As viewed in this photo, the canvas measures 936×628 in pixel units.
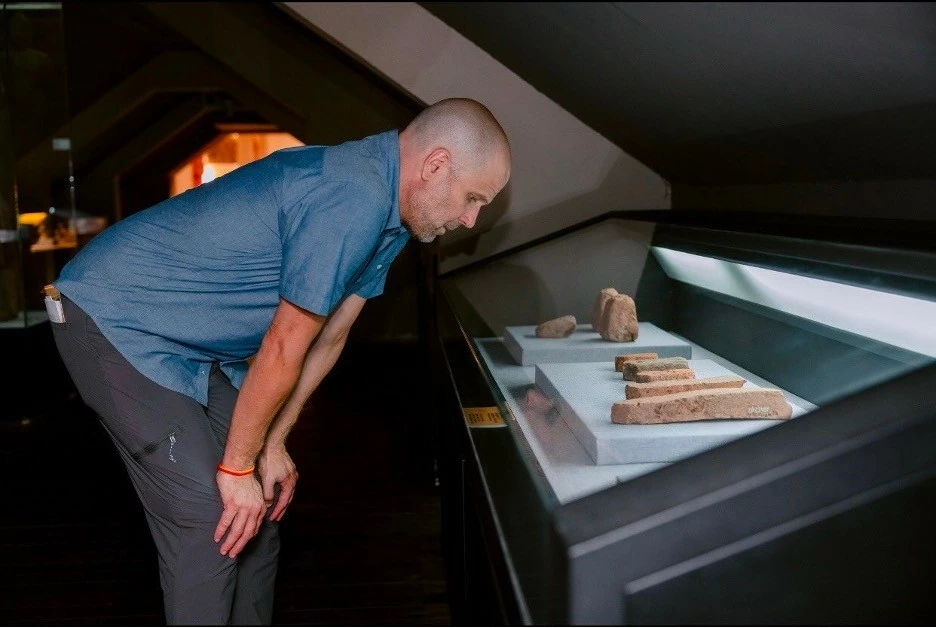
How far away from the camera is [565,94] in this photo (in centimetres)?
325

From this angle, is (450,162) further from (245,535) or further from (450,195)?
(245,535)

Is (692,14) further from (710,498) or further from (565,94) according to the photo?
(565,94)

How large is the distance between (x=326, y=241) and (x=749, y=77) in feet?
3.19

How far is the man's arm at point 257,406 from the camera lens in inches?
58.1

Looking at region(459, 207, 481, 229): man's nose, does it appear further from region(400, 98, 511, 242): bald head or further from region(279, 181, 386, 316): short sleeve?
region(279, 181, 386, 316): short sleeve

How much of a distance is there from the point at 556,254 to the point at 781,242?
4.01 ft

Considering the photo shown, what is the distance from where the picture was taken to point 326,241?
4.62 ft

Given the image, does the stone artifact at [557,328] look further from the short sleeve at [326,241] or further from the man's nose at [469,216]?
the short sleeve at [326,241]

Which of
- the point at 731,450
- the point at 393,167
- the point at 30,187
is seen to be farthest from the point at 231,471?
the point at 30,187

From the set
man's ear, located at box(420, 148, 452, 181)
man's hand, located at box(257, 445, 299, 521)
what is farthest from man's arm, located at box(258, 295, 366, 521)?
man's ear, located at box(420, 148, 452, 181)

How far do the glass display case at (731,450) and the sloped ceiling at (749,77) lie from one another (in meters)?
0.23

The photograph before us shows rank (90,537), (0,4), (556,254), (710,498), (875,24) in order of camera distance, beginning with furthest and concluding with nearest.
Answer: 1. (0,4)
2. (90,537)
3. (556,254)
4. (875,24)
5. (710,498)

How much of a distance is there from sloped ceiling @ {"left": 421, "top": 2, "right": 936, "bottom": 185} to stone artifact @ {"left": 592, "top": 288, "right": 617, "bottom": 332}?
521 millimetres

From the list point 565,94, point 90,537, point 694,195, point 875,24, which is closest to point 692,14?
point 875,24
